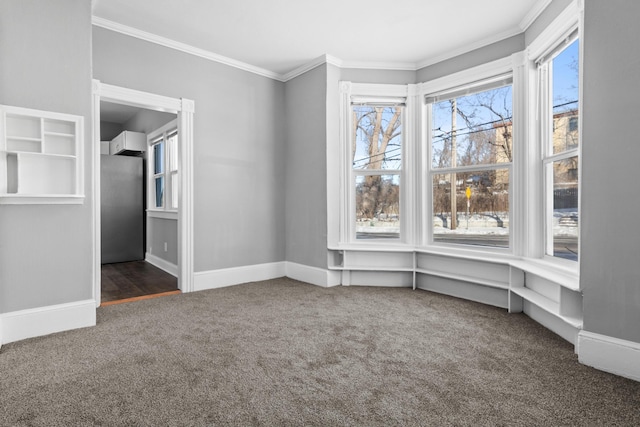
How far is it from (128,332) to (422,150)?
3524mm

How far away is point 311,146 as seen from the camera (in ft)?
14.5

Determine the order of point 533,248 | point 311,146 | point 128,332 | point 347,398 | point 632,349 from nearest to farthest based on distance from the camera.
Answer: point 347,398 < point 632,349 < point 128,332 < point 533,248 < point 311,146

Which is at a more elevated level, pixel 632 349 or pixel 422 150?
pixel 422 150

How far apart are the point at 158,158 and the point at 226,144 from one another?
2235mm

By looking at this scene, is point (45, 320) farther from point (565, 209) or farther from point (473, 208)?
point (565, 209)

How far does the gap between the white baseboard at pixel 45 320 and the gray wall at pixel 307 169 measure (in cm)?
241

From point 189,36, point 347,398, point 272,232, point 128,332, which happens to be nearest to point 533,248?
point 347,398

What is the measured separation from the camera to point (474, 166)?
12.5 feet

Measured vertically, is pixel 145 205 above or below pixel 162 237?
above

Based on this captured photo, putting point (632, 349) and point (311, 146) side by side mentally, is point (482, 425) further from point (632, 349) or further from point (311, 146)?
point (311, 146)

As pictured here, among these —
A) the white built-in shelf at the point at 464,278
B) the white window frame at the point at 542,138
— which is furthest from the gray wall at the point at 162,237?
the white window frame at the point at 542,138

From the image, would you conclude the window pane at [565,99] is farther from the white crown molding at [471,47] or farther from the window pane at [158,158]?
the window pane at [158,158]

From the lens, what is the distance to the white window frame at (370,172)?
4.23 metres

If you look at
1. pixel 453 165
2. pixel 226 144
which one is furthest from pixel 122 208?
pixel 453 165
